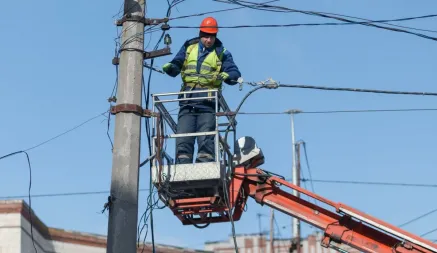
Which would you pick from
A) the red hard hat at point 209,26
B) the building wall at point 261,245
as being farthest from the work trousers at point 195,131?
the building wall at point 261,245

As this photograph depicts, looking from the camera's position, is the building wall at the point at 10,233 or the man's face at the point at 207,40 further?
the building wall at the point at 10,233

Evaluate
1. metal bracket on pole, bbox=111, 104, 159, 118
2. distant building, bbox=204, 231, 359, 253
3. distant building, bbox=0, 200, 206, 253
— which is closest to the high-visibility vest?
metal bracket on pole, bbox=111, 104, 159, 118

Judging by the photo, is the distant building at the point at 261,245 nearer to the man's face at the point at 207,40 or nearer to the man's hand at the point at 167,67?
the man's face at the point at 207,40

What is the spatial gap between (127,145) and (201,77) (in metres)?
2.02

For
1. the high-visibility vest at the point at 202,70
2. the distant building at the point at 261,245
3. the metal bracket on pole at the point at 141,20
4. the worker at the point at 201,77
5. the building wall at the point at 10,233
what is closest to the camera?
the metal bracket on pole at the point at 141,20

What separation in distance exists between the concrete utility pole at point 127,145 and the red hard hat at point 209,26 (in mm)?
1346

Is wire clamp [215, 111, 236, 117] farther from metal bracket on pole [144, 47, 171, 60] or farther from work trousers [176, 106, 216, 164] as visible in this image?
metal bracket on pole [144, 47, 171, 60]

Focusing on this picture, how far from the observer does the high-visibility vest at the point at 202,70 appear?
11.8 meters

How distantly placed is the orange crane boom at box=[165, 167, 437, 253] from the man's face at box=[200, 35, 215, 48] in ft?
5.76

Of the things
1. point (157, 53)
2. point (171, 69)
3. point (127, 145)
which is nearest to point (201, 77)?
point (171, 69)

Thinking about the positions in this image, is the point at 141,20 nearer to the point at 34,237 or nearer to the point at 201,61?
the point at 201,61

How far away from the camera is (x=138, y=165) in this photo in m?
10.2

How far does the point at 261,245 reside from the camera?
43.2 metres

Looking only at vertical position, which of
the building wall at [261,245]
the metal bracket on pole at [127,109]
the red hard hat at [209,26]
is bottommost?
the metal bracket on pole at [127,109]
